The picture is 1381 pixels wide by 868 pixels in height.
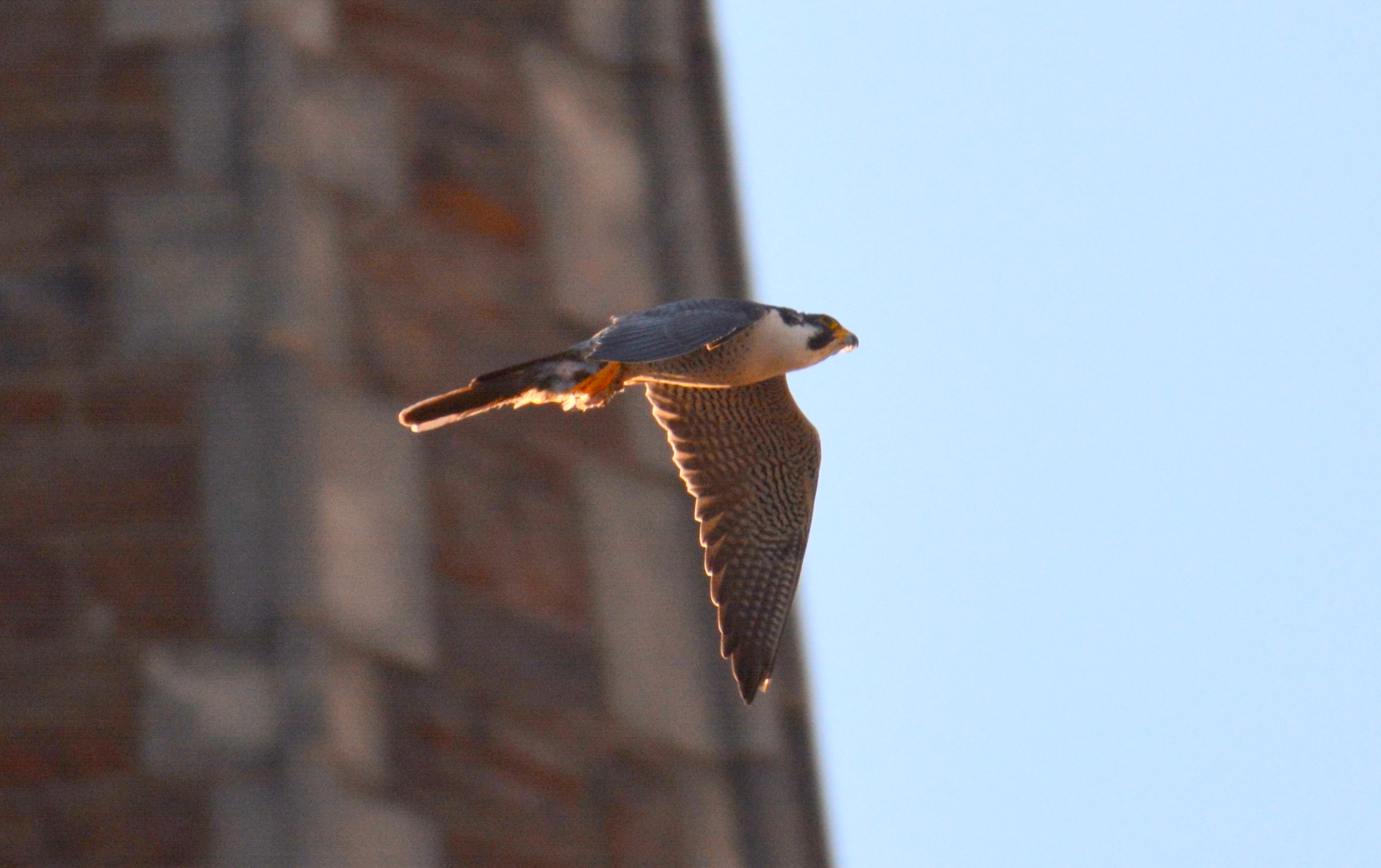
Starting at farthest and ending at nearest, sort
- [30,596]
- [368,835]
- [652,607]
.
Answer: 1. [652,607]
2. [30,596]
3. [368,835]

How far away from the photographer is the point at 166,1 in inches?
438

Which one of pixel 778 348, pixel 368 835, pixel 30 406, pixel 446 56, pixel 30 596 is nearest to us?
pixel 778 348

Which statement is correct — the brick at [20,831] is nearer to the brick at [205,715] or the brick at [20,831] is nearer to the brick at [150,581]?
the brick at [205,715]

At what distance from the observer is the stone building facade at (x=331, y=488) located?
9.55 metres

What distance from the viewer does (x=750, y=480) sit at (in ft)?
30.6

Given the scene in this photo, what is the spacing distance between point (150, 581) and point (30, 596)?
1.52ft

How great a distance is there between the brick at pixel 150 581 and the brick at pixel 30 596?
4.9 inches

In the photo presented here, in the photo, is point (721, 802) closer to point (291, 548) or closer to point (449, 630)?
point (449, 630)

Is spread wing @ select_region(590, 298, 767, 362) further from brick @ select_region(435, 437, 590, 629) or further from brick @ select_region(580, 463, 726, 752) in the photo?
brick @ select_region(580, 463, 726, 752)

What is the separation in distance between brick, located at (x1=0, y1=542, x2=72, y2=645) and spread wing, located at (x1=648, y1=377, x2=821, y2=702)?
7.90 feet

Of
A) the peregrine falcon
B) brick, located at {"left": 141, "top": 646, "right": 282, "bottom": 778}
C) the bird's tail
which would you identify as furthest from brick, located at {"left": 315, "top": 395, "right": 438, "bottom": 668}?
the bird's tail

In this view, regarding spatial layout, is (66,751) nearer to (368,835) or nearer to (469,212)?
(368,835)

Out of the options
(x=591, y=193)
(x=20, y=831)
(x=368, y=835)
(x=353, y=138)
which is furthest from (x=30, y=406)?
(x=591, y=193)

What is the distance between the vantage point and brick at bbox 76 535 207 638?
32.1 ft
